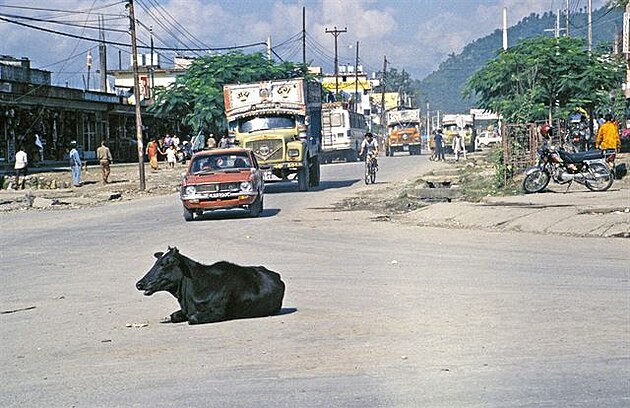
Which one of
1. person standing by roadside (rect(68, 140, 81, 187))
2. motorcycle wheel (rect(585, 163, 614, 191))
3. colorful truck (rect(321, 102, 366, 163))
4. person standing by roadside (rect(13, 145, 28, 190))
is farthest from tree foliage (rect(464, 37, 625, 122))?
colorful truck (rect(321, 102, 366, 163))

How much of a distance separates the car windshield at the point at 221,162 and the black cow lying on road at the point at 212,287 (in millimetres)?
14603

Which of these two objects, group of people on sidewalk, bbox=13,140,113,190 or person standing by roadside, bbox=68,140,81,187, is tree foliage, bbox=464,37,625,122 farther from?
person standing by roadside, bbox=68,140,81,187

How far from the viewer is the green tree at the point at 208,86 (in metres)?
55.5

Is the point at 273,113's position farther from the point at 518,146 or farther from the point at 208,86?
the point at 208,86

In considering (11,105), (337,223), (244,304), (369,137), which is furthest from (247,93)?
(244,304)

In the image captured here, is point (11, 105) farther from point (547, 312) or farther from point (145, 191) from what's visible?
point (547, 312)

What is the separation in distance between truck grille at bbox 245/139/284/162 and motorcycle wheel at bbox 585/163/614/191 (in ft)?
33.1

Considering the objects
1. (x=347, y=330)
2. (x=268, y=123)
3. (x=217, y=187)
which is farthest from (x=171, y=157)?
(x=347, y=330)

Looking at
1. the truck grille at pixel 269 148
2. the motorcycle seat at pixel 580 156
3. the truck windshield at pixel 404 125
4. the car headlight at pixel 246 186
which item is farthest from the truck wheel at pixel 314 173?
the truck windshield at pixel 404 125

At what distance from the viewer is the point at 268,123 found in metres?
33.5

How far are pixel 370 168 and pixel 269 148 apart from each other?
258 inches

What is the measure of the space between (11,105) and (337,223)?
1233 inches

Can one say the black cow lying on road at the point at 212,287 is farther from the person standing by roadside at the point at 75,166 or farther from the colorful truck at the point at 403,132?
the colorful truck at the point at 403,132

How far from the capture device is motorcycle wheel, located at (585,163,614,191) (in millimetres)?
25859
